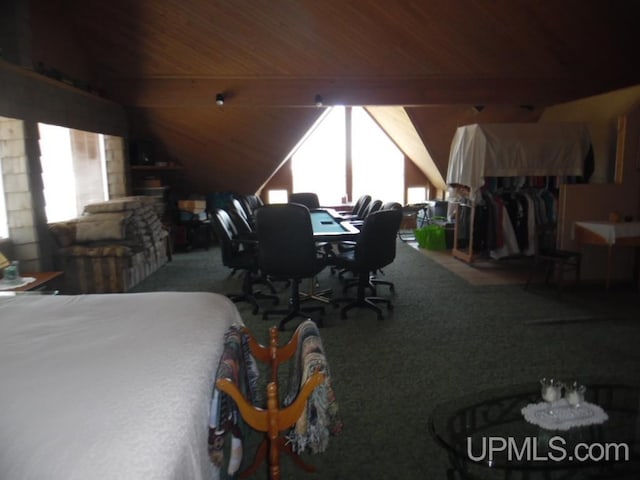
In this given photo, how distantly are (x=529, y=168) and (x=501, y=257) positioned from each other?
4.11 ft

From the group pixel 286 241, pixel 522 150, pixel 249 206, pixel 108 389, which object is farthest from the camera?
pixel 249 206

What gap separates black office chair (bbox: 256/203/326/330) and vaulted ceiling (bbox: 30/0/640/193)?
10.2 feet

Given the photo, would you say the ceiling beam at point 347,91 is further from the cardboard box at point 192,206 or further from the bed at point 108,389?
the bed at point 108,389

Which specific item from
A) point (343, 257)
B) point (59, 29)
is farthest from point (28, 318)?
point (59, 29)

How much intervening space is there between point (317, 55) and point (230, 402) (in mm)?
5645

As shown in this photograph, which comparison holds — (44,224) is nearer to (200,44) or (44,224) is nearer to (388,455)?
(200,44)

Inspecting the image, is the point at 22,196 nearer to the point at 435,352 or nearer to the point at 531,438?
the point at 435,352

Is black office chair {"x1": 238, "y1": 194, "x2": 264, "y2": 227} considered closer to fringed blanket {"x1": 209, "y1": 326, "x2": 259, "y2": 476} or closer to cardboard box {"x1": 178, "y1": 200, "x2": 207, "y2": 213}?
cardboard box {"x1": 178, "y1": 200, "x2": 207, "y2": 213}

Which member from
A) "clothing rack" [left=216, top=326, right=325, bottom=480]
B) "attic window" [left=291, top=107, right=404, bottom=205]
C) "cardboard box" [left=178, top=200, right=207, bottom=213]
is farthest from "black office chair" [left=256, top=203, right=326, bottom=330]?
"attic window" [left=291, top=107, right=404, bottom=205]

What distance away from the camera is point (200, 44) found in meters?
5.91

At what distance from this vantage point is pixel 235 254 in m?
4.65

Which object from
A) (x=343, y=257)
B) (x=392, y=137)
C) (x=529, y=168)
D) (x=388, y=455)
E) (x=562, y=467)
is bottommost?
(x=388, y=455)

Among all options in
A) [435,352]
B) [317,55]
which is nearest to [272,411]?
[435,352]

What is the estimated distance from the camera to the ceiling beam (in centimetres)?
644
